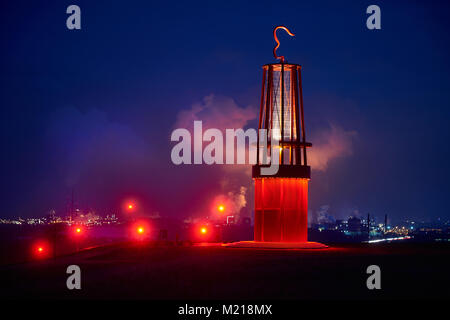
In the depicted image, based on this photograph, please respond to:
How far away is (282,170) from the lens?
4278cm

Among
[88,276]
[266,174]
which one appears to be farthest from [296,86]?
[88,276]

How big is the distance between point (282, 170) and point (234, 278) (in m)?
19.9

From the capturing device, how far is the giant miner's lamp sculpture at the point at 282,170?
42.9m

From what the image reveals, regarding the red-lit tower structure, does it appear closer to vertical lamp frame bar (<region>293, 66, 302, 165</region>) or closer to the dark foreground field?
vertical lamp frame bar (<region>293, 66, 302, 165</region>)

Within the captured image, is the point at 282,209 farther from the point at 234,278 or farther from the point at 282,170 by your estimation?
the point at 234,278

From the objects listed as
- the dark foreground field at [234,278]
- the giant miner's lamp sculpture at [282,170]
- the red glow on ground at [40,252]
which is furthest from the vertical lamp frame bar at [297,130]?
the red glow on ground at [40,252]

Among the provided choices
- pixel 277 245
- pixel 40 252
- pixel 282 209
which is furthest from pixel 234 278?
pixel 40 252

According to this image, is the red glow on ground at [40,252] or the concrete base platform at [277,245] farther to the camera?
the red glow on ground at [40,252]

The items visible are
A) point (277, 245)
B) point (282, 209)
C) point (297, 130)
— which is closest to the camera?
point (277, 245)

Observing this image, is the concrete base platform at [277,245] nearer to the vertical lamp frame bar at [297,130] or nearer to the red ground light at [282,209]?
the red ground light at [282,209]

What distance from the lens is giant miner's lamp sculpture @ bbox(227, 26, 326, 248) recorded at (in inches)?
1690

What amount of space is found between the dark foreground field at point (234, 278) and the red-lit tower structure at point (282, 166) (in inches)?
377

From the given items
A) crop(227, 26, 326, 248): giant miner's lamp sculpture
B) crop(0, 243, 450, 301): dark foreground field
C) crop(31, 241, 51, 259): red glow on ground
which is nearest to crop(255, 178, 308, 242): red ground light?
crop(227, 26, 326, 248): giant miner's lamp sculpture
